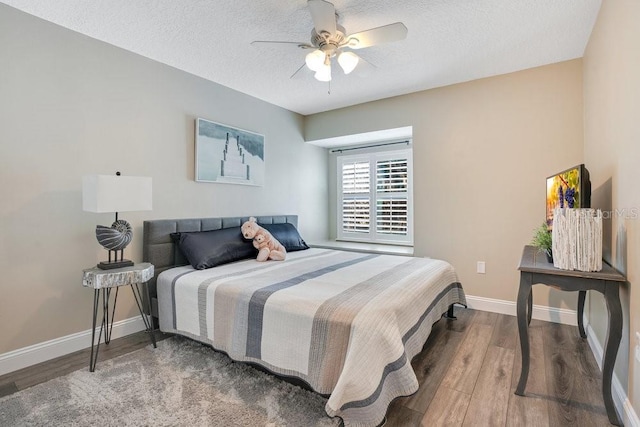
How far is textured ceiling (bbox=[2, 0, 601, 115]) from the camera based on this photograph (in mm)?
2125

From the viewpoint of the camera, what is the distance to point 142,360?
7.43 ft

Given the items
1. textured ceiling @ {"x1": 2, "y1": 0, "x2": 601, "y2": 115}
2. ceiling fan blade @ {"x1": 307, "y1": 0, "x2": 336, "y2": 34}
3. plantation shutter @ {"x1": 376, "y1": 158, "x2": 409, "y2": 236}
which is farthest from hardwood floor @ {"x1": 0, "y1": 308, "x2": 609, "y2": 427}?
textured ceiling @ {"x1": 2, "y1": 0, "x2": 601, "y2": 115}

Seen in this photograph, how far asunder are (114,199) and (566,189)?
3.13m

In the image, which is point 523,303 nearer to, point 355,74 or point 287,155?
point 355,74

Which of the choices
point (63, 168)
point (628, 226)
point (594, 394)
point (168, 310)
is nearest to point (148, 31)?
point (63, 168)

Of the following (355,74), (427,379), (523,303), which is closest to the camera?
(523,303)

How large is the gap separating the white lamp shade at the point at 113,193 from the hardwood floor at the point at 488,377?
1.12 meters

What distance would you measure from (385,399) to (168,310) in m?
1.83

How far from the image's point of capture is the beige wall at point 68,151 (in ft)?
7.06

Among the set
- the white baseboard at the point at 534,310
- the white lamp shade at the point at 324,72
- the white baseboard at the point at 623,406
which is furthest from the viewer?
the white baseboard at the point at 534,310

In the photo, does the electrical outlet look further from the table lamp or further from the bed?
the table lamp

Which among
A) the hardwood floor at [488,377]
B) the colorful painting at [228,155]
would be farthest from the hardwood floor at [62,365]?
the colorful painting at [228,155]

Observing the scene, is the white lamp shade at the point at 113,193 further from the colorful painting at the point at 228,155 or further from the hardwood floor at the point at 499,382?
the hardwood floor at the point at 499,382

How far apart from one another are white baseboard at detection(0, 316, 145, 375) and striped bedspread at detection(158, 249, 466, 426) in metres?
0.41
